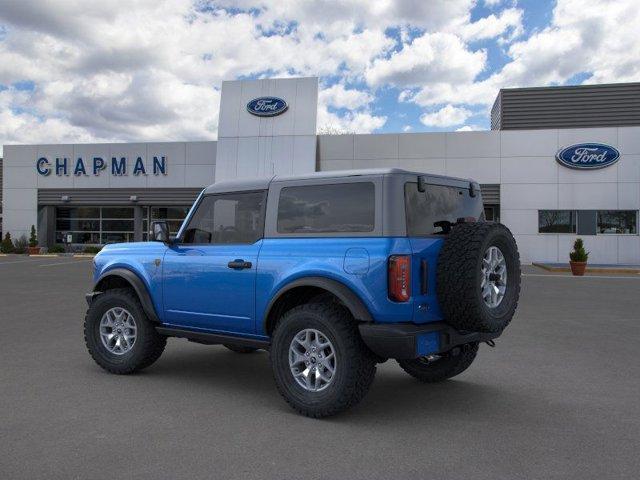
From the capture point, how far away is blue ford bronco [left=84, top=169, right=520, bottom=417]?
453 cm

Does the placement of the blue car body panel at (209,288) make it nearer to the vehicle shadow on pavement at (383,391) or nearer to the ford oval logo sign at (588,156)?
the vehicle shadow on pavement at (383,391)

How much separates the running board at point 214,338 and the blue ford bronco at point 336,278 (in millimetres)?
13

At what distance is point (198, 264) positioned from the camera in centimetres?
566

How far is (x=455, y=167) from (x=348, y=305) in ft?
81.0

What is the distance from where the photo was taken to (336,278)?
184 inches

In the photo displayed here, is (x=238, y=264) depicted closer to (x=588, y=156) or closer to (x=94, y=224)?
(x=588, y=156)

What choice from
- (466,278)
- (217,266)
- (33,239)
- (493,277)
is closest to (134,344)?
(217,266)

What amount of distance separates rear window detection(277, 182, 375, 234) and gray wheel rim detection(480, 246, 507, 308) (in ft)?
3.25

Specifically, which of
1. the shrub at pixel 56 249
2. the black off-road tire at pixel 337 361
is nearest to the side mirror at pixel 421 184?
the black off-road tire at pixel 337 361

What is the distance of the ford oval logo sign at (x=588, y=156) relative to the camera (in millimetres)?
26484

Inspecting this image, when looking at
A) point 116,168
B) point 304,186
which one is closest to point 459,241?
point 304,186

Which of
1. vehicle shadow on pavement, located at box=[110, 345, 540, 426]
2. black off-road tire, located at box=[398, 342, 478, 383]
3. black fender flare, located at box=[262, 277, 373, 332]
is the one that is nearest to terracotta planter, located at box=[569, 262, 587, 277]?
vehicle shadow on pavement, located at box=[110, 345, 540, 426]

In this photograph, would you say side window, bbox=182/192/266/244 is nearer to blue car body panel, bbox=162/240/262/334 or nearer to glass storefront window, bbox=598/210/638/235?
blue car body panel, bbox=162/240/262/334

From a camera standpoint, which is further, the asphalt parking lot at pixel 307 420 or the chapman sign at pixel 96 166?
the chapman sign at pixel 96 166
